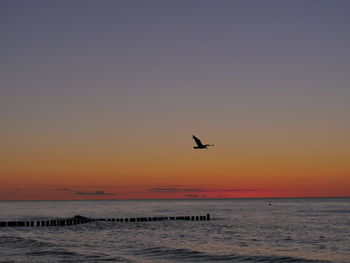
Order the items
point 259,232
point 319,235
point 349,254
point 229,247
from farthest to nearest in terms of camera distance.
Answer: point 259,232, point 319,235, point 229,247, point 349,254

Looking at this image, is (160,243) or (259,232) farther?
(259,232)

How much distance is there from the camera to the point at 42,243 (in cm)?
4709

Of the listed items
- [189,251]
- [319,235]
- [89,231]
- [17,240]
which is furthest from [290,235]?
[17,240]

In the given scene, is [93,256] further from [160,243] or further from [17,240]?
[17,240]

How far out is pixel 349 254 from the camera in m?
40.0

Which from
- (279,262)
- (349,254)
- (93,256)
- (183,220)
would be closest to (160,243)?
(93,256)

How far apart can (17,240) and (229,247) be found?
71.8 feet

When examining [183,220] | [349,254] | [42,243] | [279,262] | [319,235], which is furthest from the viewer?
[183,220]

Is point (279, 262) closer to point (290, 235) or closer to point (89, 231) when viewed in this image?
point (290, 235)

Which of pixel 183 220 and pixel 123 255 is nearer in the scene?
pixel 123 255

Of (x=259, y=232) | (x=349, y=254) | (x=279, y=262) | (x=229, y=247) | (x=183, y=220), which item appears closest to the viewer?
(x=279, y=262)

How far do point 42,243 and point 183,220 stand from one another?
136ft

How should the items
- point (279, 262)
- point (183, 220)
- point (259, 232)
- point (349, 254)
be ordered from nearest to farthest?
point (279, 262), point (349, 254), point (259, 232), point (183, 220)

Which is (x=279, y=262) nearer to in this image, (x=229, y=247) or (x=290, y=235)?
(x=229, y=247)
